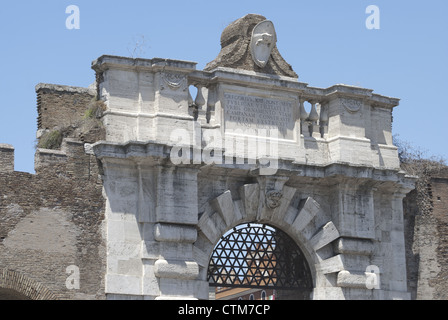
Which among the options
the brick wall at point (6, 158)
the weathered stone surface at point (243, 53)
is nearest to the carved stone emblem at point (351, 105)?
the weathered stone surface at point (243, 53)

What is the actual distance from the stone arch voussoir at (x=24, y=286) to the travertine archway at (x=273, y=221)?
9.04ft

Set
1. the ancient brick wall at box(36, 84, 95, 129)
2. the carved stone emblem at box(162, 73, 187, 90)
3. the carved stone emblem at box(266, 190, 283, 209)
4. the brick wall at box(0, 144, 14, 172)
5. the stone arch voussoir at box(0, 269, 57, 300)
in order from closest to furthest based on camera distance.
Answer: the stone arch voussoir at box(0, 269, 57, 300)
the brick wall at box(0, 144, 14, 172)
the carved stone emblem at box(162, 73, 187, 90)
the carved stone emblem at box(266, 190, 283, 209)
the ancient brick wall at box(36, 84, 95, 129)

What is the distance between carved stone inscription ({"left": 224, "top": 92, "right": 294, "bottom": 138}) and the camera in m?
19.2

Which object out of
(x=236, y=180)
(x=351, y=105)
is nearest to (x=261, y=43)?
(x=351, y=105)

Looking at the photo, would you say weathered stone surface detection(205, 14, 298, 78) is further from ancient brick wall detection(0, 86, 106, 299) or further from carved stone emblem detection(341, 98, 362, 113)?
ancient brick wall detection(0, 86, 106, 299)

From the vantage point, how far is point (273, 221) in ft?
63.4

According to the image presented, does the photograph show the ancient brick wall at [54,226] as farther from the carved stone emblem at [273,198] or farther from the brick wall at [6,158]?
the carved stone emblem at [273,198]

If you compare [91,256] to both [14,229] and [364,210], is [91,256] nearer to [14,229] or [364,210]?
[14,229]

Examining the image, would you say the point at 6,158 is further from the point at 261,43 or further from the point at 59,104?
the point at 261,43

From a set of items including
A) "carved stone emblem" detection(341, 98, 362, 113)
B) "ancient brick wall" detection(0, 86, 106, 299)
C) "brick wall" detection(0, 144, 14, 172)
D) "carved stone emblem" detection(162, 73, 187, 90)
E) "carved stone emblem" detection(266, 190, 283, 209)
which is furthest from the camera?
"carved stone emblem" detection(341, 98, 362, 113)

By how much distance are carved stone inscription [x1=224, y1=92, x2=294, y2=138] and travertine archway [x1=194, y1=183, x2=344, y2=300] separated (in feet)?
3.83

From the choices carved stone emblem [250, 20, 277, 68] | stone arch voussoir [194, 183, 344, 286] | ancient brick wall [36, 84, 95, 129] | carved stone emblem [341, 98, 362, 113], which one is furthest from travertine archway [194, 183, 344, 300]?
ancient brick wall [36, 84, 95, 129]

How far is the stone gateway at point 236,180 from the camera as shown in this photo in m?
17.9

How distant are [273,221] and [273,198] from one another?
528 millimetres
